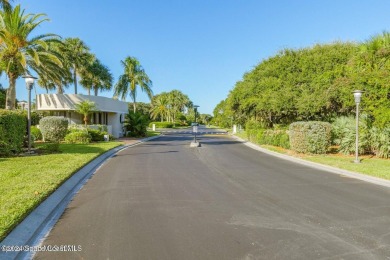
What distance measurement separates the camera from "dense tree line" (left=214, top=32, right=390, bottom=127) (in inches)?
595

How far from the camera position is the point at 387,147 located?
1468 centimetres

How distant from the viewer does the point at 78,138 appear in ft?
77.1

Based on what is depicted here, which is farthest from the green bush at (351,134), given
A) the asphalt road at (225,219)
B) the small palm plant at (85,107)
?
the small palm plant at (85,107)

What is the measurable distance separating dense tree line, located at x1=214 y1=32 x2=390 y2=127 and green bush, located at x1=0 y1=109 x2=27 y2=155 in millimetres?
16114

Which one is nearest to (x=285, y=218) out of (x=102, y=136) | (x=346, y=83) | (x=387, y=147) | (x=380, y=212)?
(x=380, y=212)

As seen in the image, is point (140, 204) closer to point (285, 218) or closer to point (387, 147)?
point (285, 218)

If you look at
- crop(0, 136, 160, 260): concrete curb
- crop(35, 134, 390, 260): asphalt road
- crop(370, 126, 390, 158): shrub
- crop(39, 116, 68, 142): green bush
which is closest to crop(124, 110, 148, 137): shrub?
crop(39, 116, 68, 142): green bush

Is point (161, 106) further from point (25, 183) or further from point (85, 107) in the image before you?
point (25, 183)

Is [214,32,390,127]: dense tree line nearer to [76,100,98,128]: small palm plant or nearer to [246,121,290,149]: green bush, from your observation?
[246,121,290,149]: green bush

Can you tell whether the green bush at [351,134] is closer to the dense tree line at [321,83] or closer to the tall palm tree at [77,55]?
the dense tree line at [321,83]

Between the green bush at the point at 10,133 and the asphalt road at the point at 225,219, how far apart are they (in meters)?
6.78

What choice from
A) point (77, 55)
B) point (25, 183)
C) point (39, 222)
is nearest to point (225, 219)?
point (39, 222)

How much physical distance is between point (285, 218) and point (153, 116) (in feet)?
284

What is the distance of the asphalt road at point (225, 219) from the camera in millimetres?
4438
